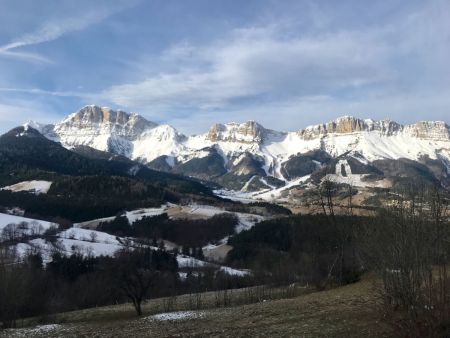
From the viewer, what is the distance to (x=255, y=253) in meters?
180

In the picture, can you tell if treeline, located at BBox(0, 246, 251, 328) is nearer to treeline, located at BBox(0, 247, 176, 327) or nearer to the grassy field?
treeline, located at BBox(0, 247, 176, 327)

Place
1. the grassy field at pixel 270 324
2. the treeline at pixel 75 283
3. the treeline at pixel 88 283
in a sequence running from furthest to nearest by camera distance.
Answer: the treeline at pixel 88 283
the treeline at pixel 75 283
the grassy field at pixel 270 324

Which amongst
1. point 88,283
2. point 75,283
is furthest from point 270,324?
point 75,283

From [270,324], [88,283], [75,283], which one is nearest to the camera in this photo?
[270,324]

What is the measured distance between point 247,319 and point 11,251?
132m

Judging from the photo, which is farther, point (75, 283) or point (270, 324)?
point (75, 283)

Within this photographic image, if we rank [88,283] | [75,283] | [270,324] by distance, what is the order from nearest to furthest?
[270,324]
[88,283]
[75,283]

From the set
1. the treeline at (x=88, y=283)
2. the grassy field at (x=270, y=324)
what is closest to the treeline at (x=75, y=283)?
the treeline at (x=88, y=283)

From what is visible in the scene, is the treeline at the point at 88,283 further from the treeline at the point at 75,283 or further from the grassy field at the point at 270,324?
the grassy field at the point at 270,324

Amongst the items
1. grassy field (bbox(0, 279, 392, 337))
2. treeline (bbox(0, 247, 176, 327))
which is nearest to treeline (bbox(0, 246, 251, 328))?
treeline (bbox(0, 247, 176, 327))

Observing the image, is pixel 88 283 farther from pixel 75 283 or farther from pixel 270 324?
pixel 270 324

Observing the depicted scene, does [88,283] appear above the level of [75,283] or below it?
above

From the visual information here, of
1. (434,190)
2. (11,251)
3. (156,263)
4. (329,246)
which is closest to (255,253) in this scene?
(156,263)

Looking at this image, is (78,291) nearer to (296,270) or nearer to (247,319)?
(296,270)
